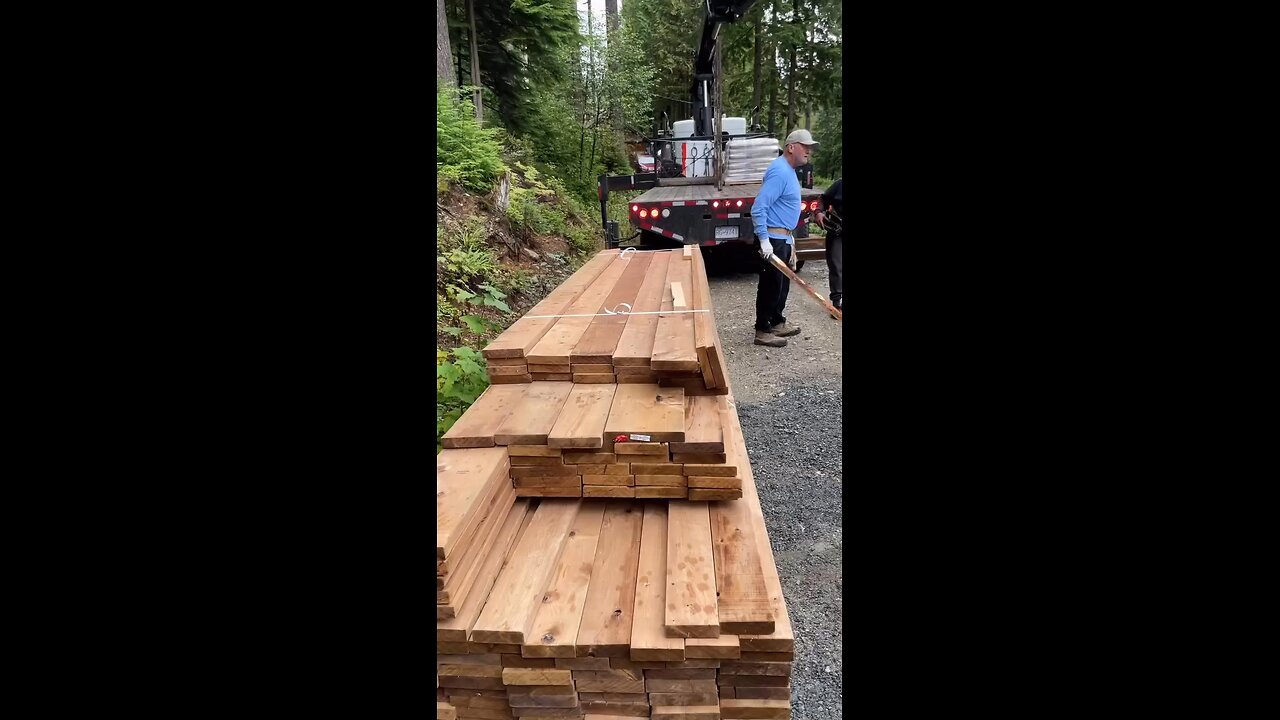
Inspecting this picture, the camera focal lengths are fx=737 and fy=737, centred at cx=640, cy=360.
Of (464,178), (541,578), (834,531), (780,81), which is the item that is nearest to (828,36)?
(780,81)

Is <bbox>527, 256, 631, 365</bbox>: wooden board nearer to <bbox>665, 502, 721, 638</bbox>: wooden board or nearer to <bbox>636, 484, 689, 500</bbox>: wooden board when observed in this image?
<bbox>636, 484, 689, 500</bbox>: wooden board

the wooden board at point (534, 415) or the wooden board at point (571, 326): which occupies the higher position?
the wooden board at point (571, 326)

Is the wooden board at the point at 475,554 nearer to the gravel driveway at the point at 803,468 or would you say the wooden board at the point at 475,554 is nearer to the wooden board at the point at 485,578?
the wooden board at the point at 485,578

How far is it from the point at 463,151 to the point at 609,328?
25.0 feet

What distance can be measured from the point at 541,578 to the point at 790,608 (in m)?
1.61

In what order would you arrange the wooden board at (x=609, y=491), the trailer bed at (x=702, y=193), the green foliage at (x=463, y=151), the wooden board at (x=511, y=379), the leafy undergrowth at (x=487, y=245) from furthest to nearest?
1. the trailer bed at (x=702, y=193)
2. the green foliage at (x=463, y=151)
3. the leafy undergrowth at (x=487, y=245)
4. the wooden board at (x=511, y=379)
5. the wooden board at (x=609, y=491)

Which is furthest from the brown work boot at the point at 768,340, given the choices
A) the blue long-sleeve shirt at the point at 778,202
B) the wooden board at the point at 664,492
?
the wooden board at the point at 664,492

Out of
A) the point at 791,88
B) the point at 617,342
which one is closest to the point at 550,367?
the point at 617,342

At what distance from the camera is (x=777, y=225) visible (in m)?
8.15

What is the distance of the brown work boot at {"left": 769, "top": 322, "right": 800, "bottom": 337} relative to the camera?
842 cm

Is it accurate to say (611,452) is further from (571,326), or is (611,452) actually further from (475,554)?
(571,326)

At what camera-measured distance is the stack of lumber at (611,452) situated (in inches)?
122

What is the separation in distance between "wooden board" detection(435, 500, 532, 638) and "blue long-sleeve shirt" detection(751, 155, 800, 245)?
5.40m

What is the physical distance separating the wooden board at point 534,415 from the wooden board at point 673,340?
0.50m
